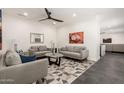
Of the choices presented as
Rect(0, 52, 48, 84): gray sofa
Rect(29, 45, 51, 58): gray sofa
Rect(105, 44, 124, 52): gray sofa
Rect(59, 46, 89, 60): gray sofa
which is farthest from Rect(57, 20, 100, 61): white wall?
Rect(105, 44, 124, 52): gray sofa

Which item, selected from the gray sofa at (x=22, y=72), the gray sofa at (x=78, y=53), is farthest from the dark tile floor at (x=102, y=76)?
the gray sofa at (x=78, y=53)

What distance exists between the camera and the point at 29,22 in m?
5.19

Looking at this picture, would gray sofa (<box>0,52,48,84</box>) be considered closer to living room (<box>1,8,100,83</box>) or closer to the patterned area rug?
the patterned area rug

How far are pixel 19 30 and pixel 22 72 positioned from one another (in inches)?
151

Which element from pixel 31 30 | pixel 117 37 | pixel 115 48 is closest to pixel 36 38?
pixel 31 30

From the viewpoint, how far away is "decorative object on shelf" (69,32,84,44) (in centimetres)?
519

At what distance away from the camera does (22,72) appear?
163cm

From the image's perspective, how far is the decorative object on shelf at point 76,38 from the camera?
5191mm

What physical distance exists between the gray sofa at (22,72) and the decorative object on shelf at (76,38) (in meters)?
3.63

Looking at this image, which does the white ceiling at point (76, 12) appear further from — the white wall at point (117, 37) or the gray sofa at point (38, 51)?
the white wall at point (117, 37)

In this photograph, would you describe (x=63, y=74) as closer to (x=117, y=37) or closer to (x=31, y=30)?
(x=31, y=30)

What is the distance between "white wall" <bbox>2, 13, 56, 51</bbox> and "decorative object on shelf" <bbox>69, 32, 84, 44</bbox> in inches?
81.8
